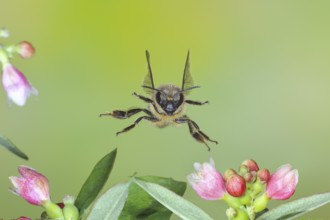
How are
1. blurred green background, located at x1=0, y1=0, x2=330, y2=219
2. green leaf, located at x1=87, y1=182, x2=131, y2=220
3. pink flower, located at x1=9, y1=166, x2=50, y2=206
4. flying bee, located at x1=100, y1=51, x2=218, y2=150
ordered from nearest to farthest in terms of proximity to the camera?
green leaf, located at x1=87, y1=182, x2=131, y2=220 → pink flower, located at x1=9, y1=166, x2=50, y2=206 → flying bee, located at x1=100, y1=51, x2=218, y2=150 → blurred green background, located at x1=0, y1=0, x2=330, y2=219

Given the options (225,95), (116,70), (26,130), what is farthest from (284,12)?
(26,130)

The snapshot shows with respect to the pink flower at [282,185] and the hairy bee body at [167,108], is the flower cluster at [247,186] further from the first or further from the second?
the hairy bee body at [167,108]

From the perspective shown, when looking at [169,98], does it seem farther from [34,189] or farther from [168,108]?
[34,189]

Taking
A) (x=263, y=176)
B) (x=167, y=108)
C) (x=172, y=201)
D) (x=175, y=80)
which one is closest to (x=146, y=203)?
(x=172, y=201)

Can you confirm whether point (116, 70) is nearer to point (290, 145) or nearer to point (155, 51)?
point (155, 51)

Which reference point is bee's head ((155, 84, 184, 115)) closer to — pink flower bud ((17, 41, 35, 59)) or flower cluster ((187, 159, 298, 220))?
flower cluster ((187, 159, 298, 220))

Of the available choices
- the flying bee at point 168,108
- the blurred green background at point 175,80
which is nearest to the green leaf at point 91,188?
the flying bee at point 168,108

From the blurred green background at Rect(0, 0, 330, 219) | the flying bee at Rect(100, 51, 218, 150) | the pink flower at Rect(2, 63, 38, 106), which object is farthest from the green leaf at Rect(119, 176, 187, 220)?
the blurred green background at Rect(0, 0, 330, 219)
